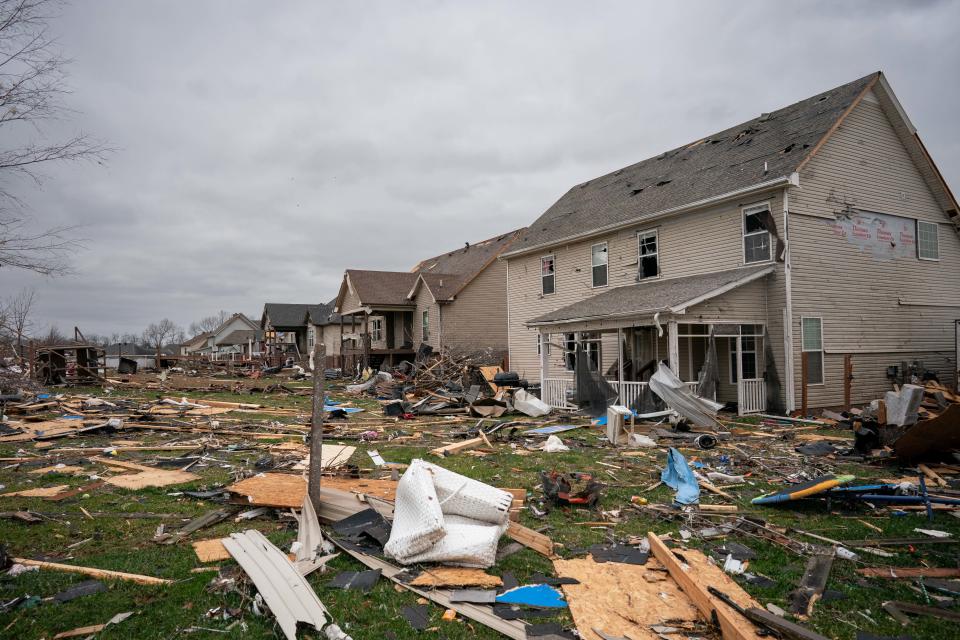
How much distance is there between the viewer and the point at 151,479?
8523 millimetres

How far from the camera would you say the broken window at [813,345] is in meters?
15.2

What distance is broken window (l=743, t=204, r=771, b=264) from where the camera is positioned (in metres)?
15.3

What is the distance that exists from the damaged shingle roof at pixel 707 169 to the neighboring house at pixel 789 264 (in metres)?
0.07

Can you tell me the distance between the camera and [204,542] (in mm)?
5672

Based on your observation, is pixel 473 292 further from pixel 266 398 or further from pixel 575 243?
pixel 266 398

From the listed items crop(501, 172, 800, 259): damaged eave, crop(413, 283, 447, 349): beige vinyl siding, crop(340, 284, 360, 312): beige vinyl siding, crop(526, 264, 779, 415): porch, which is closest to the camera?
crop(526, 264, 779, 415): porch

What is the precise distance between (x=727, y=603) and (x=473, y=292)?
26.6 meters

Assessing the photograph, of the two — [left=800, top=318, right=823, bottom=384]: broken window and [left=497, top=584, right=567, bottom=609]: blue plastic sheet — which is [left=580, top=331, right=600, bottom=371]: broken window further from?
[left=497, top=584, right=567, bottom=609]: blue plastic sheet

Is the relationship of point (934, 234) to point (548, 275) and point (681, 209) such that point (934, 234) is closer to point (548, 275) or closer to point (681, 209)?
point (681, 209)

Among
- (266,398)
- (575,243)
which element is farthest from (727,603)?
(266,398)

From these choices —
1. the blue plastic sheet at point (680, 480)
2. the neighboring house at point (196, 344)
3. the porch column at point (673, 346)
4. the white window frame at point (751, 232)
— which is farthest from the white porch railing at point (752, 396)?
the neighboring house at point (196, 344)

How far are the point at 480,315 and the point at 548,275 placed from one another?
27.3 ft

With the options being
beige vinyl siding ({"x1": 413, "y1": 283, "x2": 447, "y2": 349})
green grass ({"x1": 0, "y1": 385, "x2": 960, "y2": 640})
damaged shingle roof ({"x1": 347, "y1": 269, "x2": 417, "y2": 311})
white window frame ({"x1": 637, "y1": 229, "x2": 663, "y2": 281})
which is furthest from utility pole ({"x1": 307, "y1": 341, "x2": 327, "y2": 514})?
damaged shingle roof ({"x1": 347, "y1": 269, "x2": 417, "y2": 311})

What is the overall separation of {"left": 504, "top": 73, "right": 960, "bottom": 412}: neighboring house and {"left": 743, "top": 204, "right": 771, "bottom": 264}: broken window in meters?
0.04
